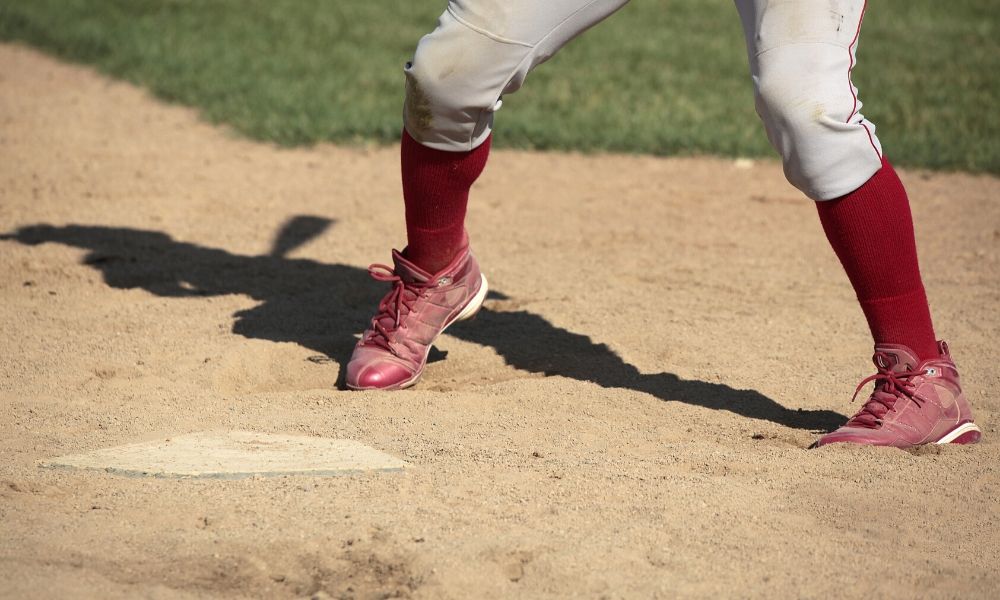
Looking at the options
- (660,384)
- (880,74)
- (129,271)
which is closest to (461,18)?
(660,384)

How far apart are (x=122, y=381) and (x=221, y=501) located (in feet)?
2.73

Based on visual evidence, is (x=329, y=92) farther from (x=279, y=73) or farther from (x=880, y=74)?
(x=880, y=74)

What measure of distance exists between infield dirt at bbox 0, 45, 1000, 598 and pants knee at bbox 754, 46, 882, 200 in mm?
601

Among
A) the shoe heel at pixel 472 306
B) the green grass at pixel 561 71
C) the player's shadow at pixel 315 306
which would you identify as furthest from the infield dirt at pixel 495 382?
the green grass at pixel 561 71

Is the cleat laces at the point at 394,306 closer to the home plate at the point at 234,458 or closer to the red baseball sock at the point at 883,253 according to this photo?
the home plate at the point at 234,458

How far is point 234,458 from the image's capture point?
2.58m

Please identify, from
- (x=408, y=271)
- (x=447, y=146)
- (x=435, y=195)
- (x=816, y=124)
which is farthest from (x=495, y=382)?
(x=816, y=124)

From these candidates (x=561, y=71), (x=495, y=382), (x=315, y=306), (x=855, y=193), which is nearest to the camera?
(x=855, y=193)

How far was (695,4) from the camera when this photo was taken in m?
10.1

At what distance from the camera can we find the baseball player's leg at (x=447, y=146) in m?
2.82

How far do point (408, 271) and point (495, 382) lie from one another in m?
0.36

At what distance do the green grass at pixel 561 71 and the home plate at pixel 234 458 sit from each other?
3.38m

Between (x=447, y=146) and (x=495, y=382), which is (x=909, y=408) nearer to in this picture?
(x=495, y=382)

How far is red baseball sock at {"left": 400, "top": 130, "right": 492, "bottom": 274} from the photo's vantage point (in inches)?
121
